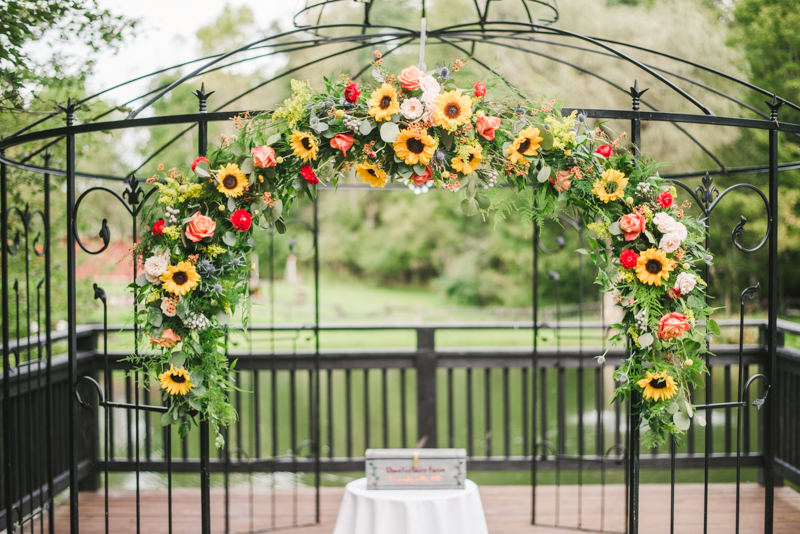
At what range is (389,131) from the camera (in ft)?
6.31

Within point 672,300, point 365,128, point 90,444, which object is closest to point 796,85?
point 672,300

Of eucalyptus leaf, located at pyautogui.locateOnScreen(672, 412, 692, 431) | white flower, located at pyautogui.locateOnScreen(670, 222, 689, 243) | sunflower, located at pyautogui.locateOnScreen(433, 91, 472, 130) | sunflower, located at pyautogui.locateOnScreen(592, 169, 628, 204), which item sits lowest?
eucalyptus leaf, located at pyautogui.locateOnScreen(672, 412, 692, 431)

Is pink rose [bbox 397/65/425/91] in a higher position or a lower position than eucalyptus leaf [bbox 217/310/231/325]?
higher

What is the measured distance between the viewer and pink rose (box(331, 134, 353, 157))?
6.41 feet

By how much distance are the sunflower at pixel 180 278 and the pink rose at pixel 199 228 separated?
0.10 m

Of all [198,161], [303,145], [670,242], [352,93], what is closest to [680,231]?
[670,242]

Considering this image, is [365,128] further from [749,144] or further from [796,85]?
[749,144]

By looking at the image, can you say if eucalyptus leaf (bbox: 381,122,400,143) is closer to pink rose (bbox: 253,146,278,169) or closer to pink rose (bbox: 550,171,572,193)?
pink rose (bbox: 253,146,278,169)

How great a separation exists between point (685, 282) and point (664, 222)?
219 millimetres

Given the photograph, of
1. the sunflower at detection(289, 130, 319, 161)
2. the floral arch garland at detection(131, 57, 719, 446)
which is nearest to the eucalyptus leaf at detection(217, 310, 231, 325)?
the floral arch garland at detection(131, 57, 719, 446)

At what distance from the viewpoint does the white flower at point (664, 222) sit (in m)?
1.98

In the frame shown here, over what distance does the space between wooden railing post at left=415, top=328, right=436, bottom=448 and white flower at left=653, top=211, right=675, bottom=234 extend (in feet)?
5.97

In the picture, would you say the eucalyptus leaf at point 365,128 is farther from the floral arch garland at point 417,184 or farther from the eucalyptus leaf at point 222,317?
the eucalyptus leaf at point 222,317

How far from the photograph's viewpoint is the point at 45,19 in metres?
2.93
